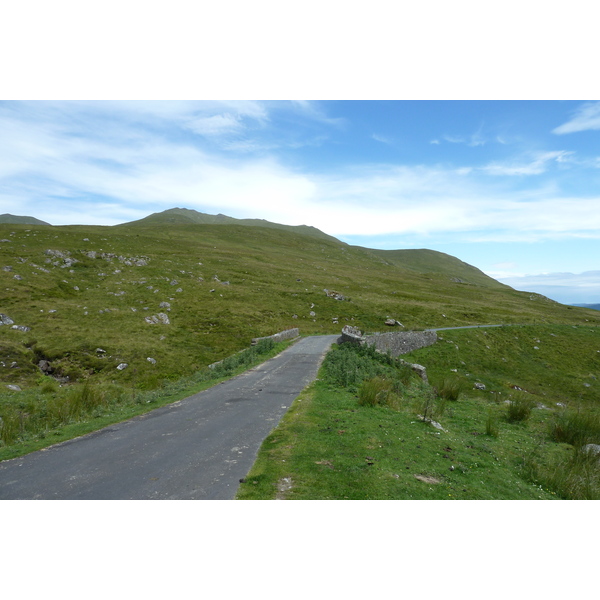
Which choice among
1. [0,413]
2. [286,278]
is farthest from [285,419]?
[286,278]

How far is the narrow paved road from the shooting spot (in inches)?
288

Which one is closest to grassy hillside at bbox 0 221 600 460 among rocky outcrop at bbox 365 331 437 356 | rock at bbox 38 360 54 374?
rock at bbox 38 360 54 374

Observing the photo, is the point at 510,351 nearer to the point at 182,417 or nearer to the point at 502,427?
the point at 502,427

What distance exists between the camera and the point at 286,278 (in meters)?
70.2

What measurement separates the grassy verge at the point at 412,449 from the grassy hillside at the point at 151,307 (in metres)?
14.5

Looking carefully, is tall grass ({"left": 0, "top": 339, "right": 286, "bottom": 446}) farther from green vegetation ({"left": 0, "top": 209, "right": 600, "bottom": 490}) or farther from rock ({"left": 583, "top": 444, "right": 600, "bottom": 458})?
rock ({"left": 583, "top": 444, "right": 600, "bottom": 458})

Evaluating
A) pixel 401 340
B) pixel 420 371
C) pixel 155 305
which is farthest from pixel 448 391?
pixel 155 305

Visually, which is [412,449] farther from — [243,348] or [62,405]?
[243,348]

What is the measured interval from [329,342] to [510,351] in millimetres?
24847

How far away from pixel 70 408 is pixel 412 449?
48.3 feet

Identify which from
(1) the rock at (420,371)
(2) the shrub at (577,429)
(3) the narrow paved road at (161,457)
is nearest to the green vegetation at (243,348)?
(2) the shrub at (577,429)

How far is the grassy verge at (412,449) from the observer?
7.58 m

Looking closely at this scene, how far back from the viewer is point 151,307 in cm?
4375

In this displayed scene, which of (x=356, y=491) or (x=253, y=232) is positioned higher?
(x=253, y=232)
